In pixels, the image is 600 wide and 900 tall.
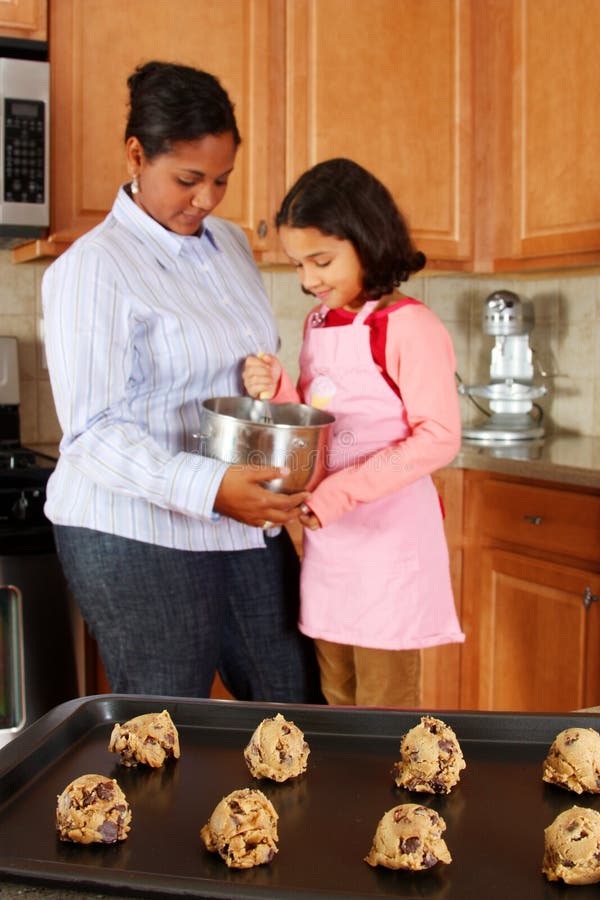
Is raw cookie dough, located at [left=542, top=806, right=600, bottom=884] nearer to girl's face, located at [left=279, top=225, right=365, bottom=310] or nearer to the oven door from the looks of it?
girl's face, located at [left=279, top=225, right=365, bottom=310]

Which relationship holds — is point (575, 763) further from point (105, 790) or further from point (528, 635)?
point (528, 635)

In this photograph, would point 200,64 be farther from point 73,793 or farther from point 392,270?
point 73,793

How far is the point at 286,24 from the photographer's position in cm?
247

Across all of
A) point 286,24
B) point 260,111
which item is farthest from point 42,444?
point 286,24

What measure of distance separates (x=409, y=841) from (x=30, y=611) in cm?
152

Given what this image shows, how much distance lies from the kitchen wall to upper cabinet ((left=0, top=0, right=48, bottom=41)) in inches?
19.9

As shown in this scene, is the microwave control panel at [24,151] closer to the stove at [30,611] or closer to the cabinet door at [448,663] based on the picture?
the stove at [30,611]

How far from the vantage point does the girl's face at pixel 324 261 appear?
60.2 inches

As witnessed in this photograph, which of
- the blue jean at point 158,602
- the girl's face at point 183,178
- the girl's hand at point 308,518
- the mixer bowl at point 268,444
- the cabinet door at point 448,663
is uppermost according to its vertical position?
the girl's face at point 183,178

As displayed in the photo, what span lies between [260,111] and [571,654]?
141 centimetres

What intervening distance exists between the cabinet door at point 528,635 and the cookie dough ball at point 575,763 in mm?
1473

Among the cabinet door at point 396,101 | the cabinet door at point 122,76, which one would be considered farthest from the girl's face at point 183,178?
the cabinet door at point 396,101

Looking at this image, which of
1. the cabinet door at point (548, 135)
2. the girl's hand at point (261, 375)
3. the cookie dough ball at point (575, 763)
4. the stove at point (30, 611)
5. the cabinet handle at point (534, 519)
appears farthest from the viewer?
the cabinet door at point (548, 135)

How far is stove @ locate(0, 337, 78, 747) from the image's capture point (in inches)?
76.2
